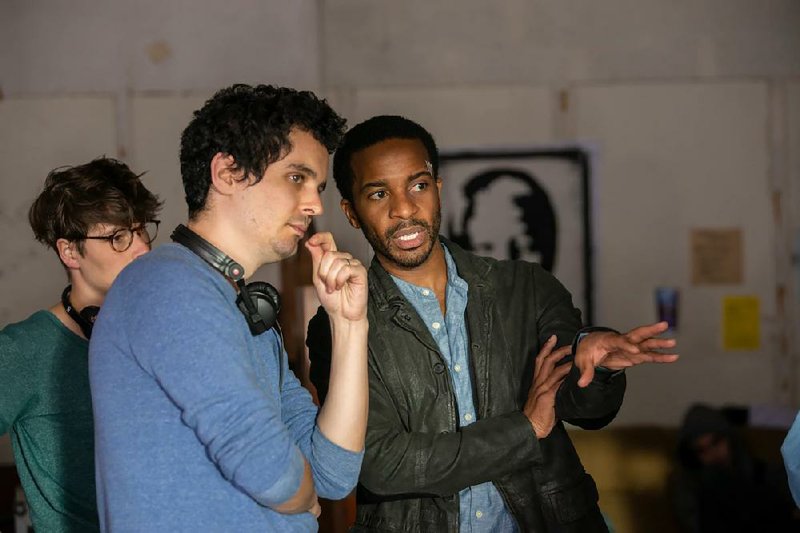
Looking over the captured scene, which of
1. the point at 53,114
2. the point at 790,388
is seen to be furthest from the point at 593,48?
the point at 53,114

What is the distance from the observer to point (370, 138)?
2.23 m

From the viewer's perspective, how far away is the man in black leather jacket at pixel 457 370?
1.96m

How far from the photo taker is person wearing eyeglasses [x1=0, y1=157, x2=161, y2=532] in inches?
75.9

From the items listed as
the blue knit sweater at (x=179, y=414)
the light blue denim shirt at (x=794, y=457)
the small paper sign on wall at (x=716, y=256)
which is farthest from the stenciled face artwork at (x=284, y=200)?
the small paper sign on wall at (x=716, y=256)

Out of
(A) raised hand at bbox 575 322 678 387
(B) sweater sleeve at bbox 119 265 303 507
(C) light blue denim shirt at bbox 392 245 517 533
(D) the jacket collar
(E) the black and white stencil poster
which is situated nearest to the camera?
(B) sweater sleeve at bbox 119 265 303 507

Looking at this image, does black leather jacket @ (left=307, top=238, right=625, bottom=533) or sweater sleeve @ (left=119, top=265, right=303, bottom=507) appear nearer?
sweater sleeve @ (left=119, top=265, right=303, bottom=507)

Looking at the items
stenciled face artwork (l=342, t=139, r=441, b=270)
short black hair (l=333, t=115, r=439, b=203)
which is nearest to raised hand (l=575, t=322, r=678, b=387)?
stenciled face artwork (l=342, t=139, r=441, b=270)

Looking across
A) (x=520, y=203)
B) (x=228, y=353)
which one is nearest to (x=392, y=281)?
(x=228, y=353)

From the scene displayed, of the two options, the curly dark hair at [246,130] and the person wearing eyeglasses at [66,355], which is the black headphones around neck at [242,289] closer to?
the curly dark hair at [246,130]

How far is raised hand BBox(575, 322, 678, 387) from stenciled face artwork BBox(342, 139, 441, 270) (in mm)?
455

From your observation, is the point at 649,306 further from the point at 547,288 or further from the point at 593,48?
the point at 547,288

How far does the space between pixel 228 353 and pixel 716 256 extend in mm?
3791

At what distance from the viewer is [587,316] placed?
Answer: 4.71m

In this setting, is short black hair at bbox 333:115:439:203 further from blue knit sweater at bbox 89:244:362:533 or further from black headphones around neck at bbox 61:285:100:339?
blue knit sweater at bbox 89:244:362:533
